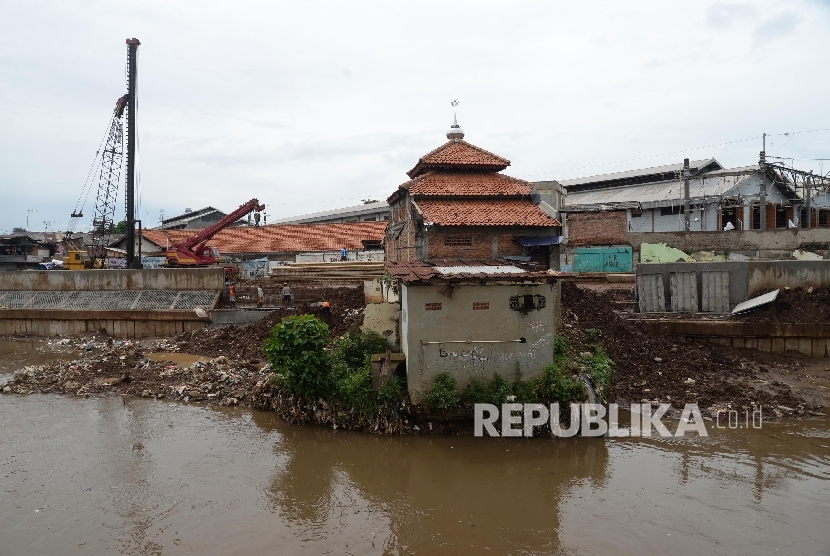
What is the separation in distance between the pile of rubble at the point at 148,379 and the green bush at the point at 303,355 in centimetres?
330

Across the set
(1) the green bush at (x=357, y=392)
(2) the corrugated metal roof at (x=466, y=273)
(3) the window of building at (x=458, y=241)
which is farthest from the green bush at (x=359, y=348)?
(3) the window of building at (x=458, y=241)

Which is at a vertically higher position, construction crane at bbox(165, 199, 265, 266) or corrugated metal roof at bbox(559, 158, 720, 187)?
corrugated metal roof at bbox(559, 158, 720, 187)

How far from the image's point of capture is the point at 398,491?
10.7 m

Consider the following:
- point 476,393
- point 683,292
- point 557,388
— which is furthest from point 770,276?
point 476,393

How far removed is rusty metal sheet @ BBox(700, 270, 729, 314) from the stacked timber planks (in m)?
15.0

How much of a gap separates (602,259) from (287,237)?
21613mm

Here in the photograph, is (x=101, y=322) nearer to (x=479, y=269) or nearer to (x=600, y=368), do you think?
(x=479, y=269)

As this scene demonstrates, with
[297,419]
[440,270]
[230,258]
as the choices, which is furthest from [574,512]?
[230,258]

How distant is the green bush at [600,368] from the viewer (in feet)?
46.0

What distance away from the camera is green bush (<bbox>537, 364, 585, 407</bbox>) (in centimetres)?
1249

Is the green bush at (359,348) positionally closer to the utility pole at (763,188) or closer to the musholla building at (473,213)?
the musholla building at (473,213)

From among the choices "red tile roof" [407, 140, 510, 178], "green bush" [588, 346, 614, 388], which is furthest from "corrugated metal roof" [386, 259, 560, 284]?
"red tile roof" [407, 140, 510, 178]

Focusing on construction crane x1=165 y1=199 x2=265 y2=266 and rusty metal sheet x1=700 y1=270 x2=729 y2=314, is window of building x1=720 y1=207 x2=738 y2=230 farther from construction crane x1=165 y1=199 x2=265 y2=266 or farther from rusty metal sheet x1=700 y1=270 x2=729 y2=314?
construction crane x1=165 y1=199 x2=265 y2=266

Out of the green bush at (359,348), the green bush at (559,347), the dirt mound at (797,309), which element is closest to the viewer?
the green bush at (359,348)
